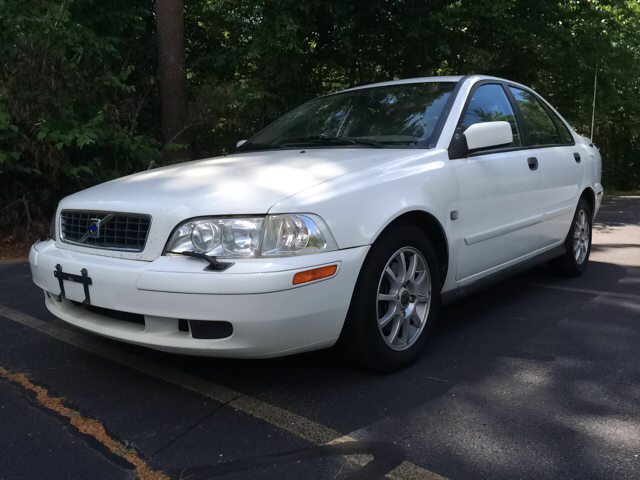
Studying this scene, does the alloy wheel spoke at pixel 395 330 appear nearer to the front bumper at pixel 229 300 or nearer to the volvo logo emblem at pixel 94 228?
the front bumper at pixel 229 300

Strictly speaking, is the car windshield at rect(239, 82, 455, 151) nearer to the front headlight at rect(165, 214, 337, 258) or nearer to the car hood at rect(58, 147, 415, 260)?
the car hood at rect(58, 147, 415, 260)

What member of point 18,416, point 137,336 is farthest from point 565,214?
point 18,416

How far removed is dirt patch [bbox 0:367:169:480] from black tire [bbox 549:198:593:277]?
3.87m

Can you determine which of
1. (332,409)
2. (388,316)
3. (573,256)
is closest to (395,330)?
(388,316)

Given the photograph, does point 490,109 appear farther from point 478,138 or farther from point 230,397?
point 230,397

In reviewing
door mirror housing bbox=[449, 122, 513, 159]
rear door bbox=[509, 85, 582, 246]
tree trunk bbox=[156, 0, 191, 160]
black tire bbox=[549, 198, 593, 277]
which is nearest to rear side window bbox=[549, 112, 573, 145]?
rear door bbox=[509, 85, 582, 246]

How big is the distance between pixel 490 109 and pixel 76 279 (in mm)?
2800

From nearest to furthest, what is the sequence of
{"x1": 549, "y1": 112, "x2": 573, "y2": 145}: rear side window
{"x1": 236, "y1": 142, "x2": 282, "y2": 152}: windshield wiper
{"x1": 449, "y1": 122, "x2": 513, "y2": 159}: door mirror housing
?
{"x1": 449, "y1": 122, "x2": 513, "y2": 159}: door mirror housing
{"x1": 236, "y1": 142, "x2": 282, "y2": 152}: windshield wiper
{"x1": 549, "y1": 112, "x2": 573, "y2": 145}: rear side window

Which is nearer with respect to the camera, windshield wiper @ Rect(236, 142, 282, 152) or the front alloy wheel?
the front alloy wheel

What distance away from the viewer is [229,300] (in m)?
2.47

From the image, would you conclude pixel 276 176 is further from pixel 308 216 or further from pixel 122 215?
pixel 122 215

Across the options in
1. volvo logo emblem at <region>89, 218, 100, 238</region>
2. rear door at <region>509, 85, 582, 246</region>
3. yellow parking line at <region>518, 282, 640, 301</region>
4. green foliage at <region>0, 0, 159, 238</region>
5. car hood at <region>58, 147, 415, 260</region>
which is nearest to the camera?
car hood at <region>58, 147, 415, 260</region>

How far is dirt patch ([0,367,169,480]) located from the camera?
2203mm

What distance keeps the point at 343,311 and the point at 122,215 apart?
1.13 metres
